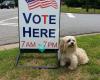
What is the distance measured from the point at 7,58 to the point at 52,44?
1.15 m

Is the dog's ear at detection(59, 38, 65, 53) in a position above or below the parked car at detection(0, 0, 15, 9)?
above

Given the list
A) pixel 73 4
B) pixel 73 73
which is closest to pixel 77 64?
pixel 73 73

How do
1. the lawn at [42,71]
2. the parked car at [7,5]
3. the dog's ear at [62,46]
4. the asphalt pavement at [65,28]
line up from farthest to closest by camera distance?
1. the parked car at [7,5]
2. the asphalt pavement at [65,28]
3. the dog's ear at [62,46]
4. the lawn at [42,71]

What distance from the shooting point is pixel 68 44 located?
7.62 meters

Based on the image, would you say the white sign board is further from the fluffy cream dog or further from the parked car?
the parked car

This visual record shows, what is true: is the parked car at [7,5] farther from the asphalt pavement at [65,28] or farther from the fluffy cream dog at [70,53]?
the fluffy cream dog at [70,53]

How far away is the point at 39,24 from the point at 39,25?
2 cm

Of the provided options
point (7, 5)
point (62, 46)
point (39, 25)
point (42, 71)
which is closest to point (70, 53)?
point (62, 46)

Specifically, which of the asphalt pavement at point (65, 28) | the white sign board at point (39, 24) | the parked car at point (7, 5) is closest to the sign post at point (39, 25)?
the white sign board at point (39, 24)

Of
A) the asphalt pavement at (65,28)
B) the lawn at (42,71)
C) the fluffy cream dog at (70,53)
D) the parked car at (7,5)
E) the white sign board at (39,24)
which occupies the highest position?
the white sign board at (39,24)

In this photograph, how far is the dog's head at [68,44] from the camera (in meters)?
7.60

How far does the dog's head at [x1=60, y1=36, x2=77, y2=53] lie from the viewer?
7602 mm

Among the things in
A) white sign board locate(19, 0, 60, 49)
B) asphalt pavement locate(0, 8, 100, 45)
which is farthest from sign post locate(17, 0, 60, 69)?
asphalt pavement locate(0, 8, 100, 45)

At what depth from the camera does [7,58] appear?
8.84 meters
